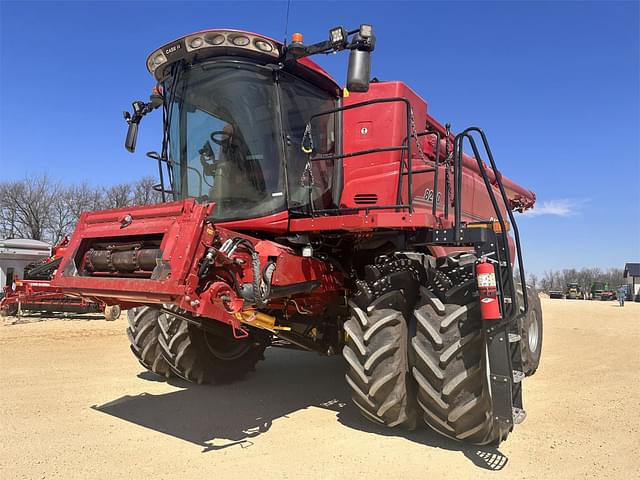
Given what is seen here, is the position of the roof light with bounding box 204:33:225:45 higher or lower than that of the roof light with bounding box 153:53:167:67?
higher

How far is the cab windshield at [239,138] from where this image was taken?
15.0ft

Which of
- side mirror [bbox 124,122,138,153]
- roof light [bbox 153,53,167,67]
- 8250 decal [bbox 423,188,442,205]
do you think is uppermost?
roof light [bbox 153,53,167,67]

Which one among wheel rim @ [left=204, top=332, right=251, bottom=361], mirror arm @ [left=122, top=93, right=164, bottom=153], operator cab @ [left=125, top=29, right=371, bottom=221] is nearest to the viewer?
operator cab @ [left=125, top=29, right=371, bottom=221]

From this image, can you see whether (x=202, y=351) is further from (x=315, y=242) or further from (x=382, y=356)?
(x=382, y=356)

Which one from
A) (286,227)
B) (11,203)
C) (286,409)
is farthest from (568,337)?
(11,203)

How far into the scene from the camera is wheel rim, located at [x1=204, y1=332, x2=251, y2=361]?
6.17m

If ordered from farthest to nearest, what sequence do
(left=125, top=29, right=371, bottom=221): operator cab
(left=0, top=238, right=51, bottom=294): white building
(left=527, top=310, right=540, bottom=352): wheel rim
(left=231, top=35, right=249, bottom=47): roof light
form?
(left=0, top=238, right=51, bottom=294): white building → (left=527, top=310, right=540, bottom=352): wheel rim → (left=125, top=29, right=371, bottom=221): operator cab → (left=231, top=35, right=249, bottom=47): roof light

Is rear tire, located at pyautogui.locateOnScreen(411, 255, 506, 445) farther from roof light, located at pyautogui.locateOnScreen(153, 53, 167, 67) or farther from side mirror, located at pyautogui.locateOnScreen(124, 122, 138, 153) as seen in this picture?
side mirror, located at pyautogui.locateOnScreen(124, 122, 138, 153)

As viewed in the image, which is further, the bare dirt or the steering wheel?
the steering wheel

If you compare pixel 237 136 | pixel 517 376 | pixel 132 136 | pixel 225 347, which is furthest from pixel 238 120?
pixel 517 376

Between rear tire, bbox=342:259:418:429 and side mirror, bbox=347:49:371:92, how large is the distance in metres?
1.71

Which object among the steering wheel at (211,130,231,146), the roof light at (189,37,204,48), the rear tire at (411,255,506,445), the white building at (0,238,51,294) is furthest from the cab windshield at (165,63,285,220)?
the white building at (0,238,51,294)

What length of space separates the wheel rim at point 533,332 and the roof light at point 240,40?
18.8 feet

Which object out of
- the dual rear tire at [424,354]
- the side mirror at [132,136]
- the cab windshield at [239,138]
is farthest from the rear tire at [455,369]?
the side mirror at [132,136]
